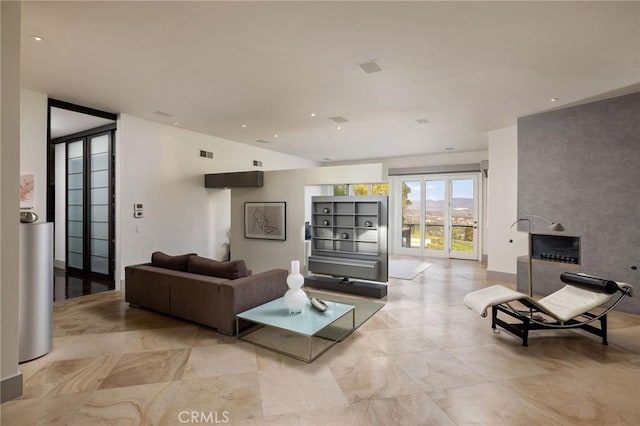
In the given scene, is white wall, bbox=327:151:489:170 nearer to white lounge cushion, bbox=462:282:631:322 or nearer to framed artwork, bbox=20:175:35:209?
white lounge cushion, bbox=462:282:631:322

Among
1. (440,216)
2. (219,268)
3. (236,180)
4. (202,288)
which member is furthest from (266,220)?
(440,216)

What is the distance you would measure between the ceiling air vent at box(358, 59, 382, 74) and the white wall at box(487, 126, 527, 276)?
13.3 feet

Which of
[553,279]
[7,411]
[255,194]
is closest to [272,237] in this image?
[255,194]

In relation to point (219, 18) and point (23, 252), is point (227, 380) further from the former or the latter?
point (219, 18)

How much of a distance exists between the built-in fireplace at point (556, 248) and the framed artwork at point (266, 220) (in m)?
4.70

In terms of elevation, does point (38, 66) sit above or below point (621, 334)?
above

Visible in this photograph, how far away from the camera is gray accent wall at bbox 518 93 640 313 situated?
4.55 metres

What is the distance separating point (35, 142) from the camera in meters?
4.62

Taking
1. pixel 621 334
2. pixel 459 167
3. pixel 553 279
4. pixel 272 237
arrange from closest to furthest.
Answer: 1. pixel 621 334
2. pixel 553 279
3. pixel 272 237
4. pixel 459 167

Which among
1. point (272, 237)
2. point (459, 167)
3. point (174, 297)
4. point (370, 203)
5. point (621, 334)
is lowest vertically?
point (621, 334)

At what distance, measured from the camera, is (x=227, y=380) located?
8.71ft

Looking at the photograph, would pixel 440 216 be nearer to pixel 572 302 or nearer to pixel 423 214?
pixel 423 214

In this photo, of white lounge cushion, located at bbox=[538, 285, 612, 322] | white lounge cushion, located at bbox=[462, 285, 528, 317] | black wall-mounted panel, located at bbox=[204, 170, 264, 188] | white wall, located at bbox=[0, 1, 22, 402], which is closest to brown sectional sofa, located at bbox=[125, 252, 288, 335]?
white wall, located at bbox=[0, 1, 22, 402]

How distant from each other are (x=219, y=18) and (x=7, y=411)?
3.44 meters
